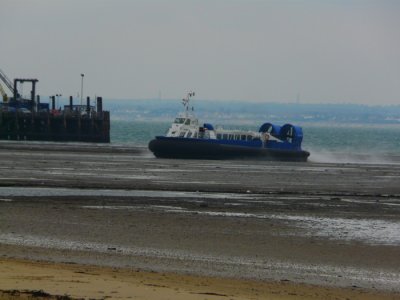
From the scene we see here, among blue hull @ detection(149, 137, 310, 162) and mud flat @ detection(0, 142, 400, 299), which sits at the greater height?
mud flat @ detection(0, 142, 400, 299)

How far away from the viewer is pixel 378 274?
53.9 ft

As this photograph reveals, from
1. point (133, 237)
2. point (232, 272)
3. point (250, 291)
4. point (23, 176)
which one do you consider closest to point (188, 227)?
point (133, 237)

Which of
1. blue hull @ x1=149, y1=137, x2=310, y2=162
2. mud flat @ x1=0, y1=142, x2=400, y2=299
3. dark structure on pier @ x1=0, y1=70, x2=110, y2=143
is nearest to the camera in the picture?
mud flat @ x1=0, y1=142, x2=400, y2=299

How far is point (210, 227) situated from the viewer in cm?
2178

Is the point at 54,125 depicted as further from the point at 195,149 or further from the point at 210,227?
the point at 210,227

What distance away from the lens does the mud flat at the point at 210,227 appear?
16.2 metres

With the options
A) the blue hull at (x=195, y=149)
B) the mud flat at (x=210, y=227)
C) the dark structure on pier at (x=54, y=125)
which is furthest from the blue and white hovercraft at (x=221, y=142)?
the dark structure on pier at (x=54, y=125)

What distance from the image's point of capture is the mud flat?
1616 centimetres

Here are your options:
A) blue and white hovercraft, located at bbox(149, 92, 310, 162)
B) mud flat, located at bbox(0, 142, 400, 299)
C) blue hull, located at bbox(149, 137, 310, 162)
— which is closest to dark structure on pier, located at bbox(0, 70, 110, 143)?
blue and white hovercraft, located at bbox(149, 92, 310, 162)

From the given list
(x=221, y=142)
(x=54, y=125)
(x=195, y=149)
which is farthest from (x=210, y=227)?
(x=54, y=125)

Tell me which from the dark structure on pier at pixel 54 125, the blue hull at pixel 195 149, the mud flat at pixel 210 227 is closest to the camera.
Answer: the mud flat at pixel 210 227

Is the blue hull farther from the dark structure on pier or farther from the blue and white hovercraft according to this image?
the dark structure on pier

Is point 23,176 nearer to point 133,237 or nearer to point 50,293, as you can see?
point 133,237

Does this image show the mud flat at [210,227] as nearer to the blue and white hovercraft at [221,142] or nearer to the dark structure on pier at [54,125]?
the blue and white hovercraft at [221,142]
